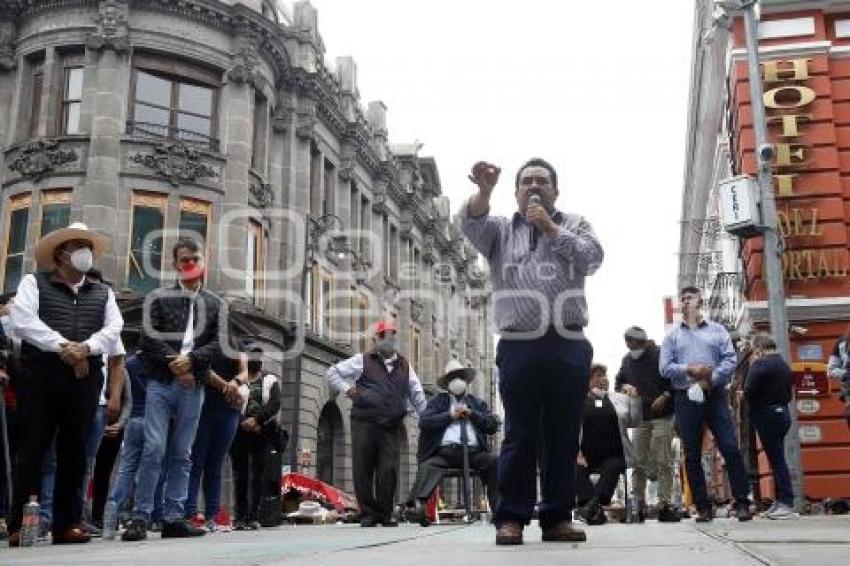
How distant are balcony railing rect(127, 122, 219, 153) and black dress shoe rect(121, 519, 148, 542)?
18.6 m

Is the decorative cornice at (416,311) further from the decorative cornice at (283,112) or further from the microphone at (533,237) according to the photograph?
the microphone at (533,237)

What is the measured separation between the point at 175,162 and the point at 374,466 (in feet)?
52.5

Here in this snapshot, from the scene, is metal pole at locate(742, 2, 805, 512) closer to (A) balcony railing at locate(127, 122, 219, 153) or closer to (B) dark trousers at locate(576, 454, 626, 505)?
(B) dark trousers at locate(576, 454, 626, 505)

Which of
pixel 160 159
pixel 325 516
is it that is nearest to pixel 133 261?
pixel 160 159

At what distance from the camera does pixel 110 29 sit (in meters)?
23.4

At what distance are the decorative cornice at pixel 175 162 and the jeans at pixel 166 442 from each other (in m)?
17.5

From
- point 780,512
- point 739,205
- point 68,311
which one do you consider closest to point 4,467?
point 68,311

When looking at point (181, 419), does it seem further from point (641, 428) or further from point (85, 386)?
point (641, 428)

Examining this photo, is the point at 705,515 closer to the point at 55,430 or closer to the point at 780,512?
the point at 780,512

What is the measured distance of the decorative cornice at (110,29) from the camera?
76.7ft

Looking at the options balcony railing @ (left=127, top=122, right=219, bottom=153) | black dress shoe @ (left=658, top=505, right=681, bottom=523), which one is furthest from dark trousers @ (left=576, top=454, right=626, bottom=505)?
balcony railing @ (left=127, top=122, right=219, bottom=153)

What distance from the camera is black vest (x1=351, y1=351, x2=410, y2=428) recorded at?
958 centimetres

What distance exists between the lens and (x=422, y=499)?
32.3 ft

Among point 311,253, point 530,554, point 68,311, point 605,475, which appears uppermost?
point 311,253
